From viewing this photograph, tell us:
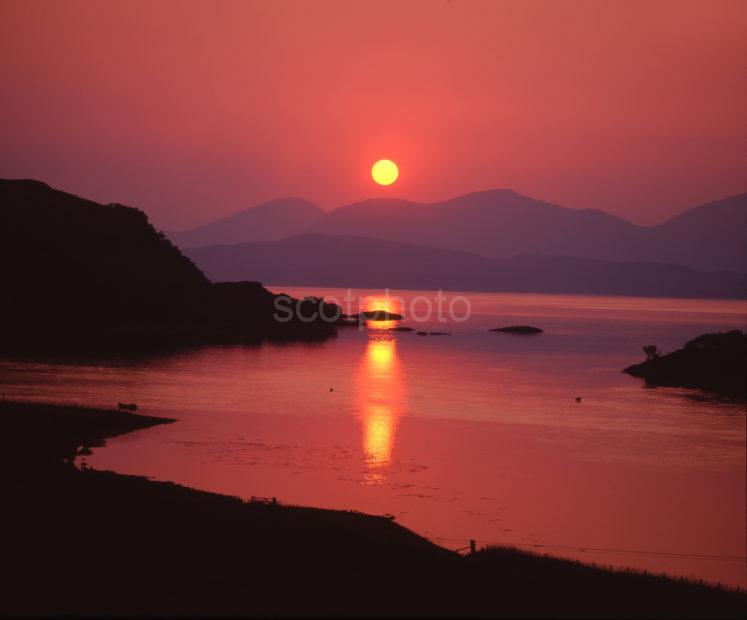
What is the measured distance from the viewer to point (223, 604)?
18.3m

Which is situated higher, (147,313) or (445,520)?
(147,313)

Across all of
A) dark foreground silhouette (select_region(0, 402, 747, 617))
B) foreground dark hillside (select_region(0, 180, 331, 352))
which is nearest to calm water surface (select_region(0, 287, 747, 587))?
dark foreground silhouette (select_region(0, 402, 747, 617))

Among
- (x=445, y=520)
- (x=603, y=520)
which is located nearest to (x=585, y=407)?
(x=603, y=520)

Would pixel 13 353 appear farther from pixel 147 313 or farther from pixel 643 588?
pixel 643 588

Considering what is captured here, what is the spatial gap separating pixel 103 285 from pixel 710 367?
113074 mm

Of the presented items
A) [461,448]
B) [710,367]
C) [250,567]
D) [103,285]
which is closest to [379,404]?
[461,448]

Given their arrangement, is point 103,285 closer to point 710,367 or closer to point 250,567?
point 710,367

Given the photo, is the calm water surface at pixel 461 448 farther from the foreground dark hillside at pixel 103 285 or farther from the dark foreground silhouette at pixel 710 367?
the foreground dark hillside at pixel 103 285

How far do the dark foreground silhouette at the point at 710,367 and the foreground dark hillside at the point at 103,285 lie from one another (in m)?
83.7

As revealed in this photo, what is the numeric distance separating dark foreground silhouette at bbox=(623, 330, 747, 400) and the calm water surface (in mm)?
→ 4553

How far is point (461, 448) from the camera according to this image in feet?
179

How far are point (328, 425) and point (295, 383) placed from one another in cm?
2876

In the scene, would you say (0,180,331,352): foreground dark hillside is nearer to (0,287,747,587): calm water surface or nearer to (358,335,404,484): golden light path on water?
(358,335,404,484): golden light path on water

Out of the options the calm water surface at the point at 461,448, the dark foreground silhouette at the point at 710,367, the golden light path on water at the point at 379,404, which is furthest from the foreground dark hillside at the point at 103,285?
the dark foreground silhouette at the point at 710,367
